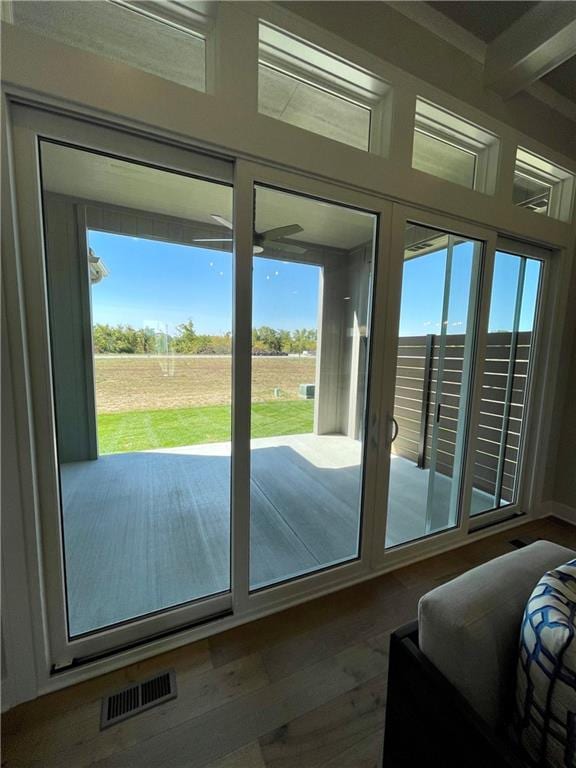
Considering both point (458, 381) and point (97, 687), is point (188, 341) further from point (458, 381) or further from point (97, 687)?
point (458, 381)

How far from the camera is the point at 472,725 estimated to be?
74 centimetres

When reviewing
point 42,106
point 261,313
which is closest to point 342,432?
point 261,313

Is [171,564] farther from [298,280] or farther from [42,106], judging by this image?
[42,106]

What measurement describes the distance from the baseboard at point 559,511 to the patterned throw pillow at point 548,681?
2.77 metres

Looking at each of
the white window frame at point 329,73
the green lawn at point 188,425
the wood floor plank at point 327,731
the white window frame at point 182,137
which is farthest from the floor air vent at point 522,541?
the white window frame at point 329,73

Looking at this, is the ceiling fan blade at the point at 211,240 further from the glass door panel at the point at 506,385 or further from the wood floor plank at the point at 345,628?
the wood floor plank at the point at 345,628

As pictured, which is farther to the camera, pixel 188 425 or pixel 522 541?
pixel 522 541

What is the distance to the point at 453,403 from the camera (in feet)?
8.08

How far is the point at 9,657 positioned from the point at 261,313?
1875mm

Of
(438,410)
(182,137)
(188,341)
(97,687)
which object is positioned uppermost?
(182,137)

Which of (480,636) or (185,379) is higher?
(185,379)

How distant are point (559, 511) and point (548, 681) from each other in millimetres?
3001

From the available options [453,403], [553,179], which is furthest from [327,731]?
[553,179]

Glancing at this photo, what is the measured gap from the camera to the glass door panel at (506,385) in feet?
8.57
